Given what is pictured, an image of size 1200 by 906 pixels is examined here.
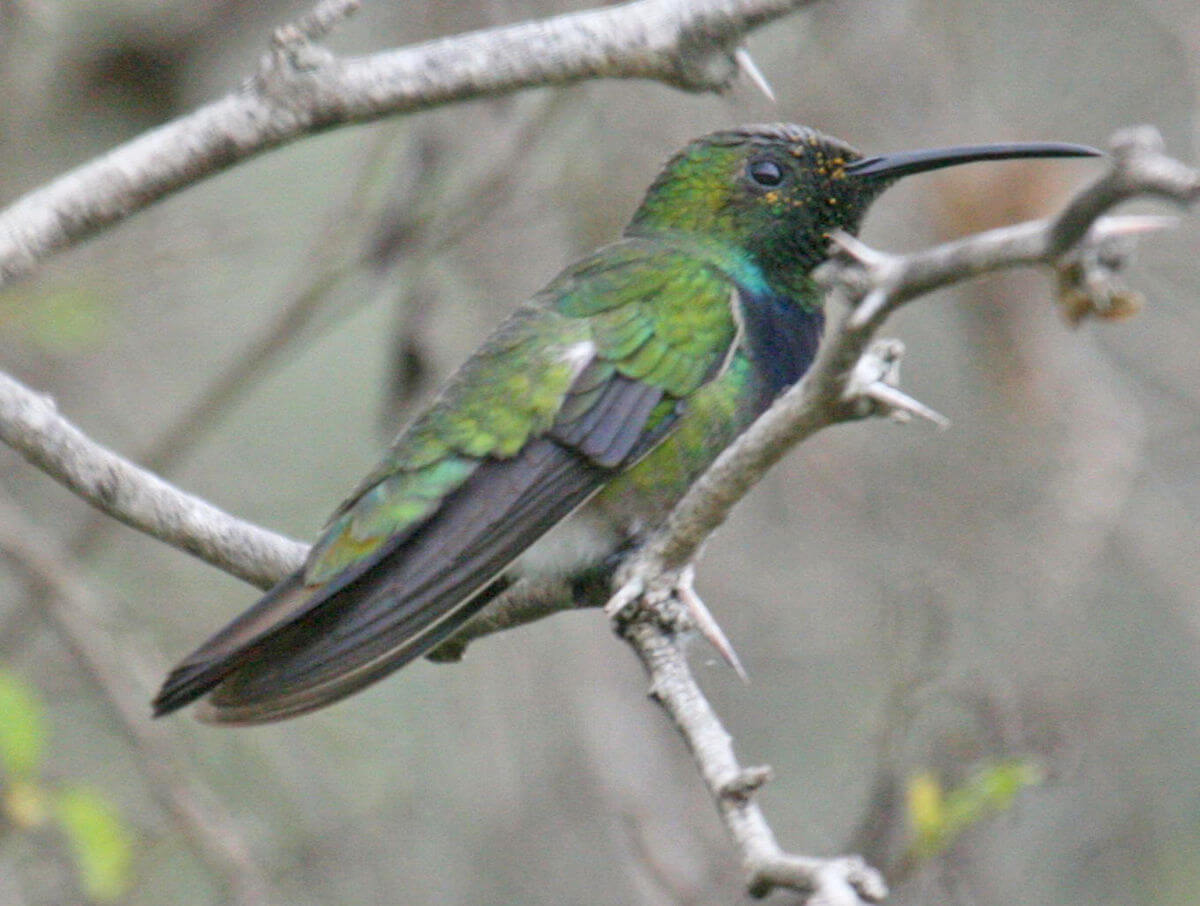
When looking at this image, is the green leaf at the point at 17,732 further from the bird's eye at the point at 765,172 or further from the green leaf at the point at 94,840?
the bird's eye at the point at 765,172

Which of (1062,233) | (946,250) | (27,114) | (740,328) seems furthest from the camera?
(27,114)

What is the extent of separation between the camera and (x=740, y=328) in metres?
4.05

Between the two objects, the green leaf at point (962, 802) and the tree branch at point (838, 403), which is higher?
the tree branch at point (838, 403)

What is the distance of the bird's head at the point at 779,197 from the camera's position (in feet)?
14.2

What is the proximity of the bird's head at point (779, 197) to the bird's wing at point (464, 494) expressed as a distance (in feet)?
0.98

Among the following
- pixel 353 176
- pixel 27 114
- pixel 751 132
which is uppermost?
pixel 27 114

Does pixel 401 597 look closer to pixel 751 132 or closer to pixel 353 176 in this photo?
pixel 751 132

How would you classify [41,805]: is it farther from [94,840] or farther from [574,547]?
[574,547]

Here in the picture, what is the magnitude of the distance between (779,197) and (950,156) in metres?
0.76

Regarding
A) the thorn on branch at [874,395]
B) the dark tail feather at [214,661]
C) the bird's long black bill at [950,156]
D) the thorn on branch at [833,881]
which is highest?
the bird's long black bill at [950,156]

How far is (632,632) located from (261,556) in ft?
2.60

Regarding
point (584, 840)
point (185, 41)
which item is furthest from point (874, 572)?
point (185, 41)

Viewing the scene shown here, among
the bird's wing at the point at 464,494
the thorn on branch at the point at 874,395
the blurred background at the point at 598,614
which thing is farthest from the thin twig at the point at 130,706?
the thorn on branch at the point at 874,395

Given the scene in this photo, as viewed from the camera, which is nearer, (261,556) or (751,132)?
(261,556)
